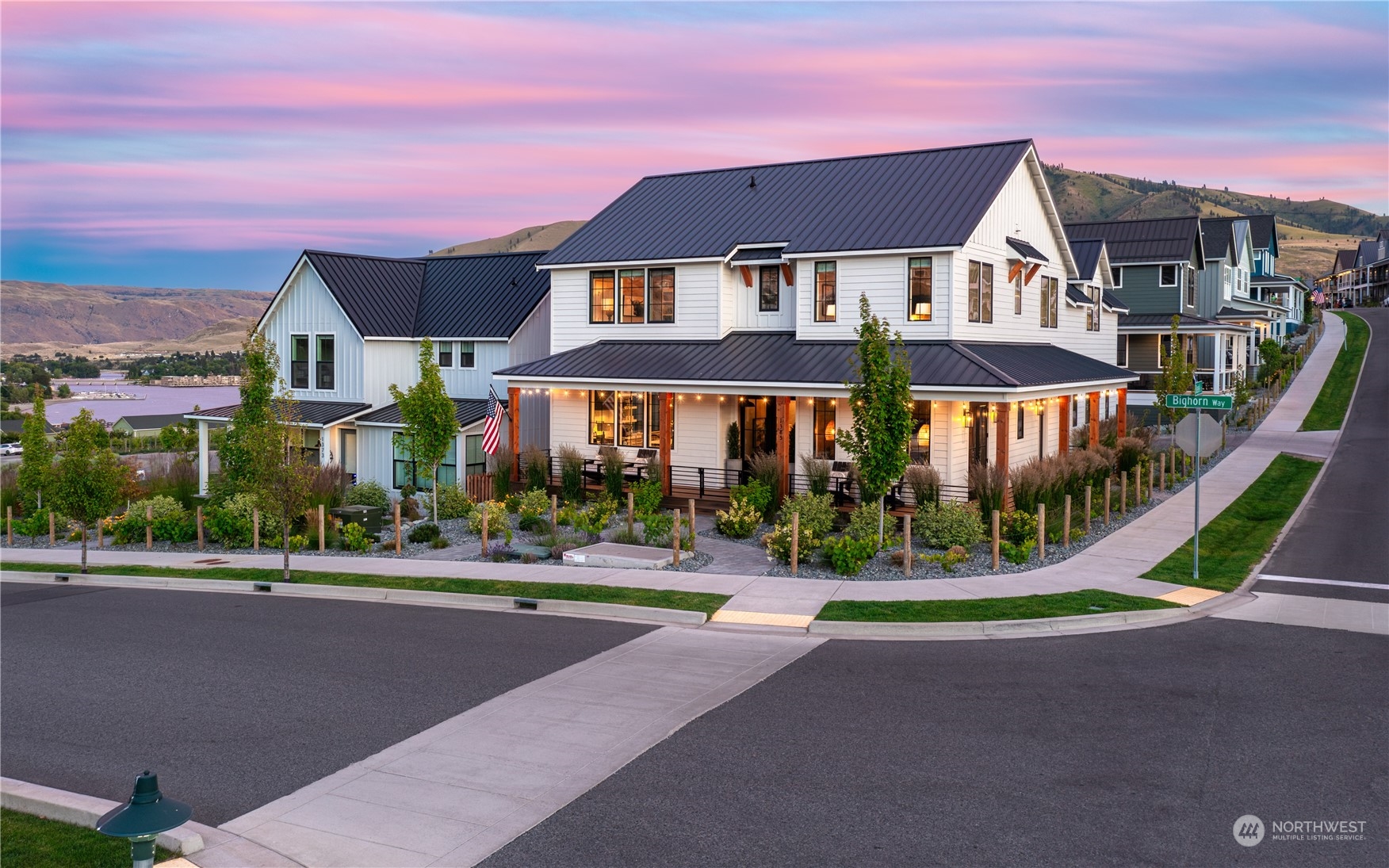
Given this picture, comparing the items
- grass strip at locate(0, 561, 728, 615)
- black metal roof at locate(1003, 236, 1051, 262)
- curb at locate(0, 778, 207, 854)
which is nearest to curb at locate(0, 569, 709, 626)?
grass strip at locate(0, 561, 728, 615)

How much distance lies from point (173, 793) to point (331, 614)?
827 centimetres

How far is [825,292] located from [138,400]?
463ft

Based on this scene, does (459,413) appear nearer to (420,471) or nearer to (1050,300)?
(420,471)

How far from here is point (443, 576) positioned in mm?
20031

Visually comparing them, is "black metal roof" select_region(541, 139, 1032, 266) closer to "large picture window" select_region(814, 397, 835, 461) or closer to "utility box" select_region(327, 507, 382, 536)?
"large picture window" select_region(814, 397, 835, 461)

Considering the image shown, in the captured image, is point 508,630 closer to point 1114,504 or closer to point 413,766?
point 413,766

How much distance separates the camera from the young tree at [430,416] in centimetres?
2731

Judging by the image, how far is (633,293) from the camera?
33.1 meters

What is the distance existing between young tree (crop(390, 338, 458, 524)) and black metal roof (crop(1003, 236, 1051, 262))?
17.1 meters

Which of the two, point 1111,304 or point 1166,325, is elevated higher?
point 1111,304

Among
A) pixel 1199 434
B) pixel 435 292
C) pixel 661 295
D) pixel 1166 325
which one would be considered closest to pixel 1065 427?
pixel 1199 434

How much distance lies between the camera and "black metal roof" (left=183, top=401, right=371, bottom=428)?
36219mm

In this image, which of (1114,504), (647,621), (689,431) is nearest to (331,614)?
(647,621)

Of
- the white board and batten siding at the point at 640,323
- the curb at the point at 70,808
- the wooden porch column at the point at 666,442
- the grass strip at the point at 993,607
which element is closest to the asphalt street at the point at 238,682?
the curb at the point at 70,808
